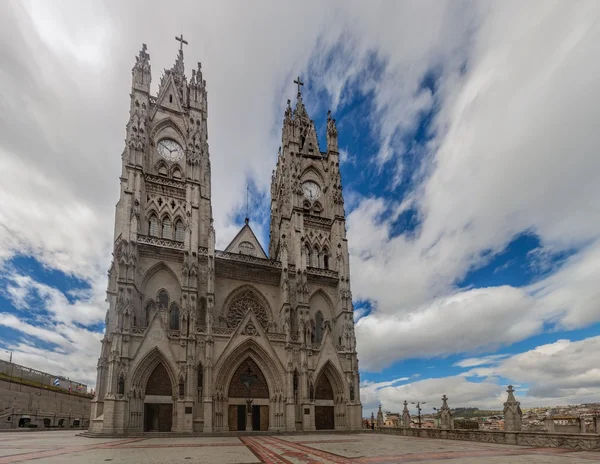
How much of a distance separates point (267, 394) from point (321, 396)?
5372 millimetres

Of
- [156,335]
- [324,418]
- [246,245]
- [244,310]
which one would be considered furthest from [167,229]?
[324,418]

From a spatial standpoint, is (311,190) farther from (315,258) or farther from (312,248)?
(315,258)

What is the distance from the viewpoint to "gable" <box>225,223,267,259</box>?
44.1 meters

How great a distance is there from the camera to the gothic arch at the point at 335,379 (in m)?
35.6

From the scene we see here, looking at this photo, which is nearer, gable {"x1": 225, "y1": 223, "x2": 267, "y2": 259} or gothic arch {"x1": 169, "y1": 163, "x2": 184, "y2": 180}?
gothic arch {"x1": 169, "y1": 163, "x2": 184, "y2": 180}

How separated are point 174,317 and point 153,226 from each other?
8803 mm

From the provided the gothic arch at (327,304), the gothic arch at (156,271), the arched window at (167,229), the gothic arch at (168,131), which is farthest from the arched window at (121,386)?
the gothic arch at (168,131)

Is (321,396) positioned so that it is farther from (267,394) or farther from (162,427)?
(162,427)

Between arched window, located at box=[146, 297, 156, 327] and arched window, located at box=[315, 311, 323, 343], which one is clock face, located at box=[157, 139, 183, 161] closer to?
arched window, located at box=[146, 297, 156, 327]

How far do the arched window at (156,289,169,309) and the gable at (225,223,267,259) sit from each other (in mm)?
11215

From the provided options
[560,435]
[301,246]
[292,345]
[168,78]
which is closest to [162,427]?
[292,345]

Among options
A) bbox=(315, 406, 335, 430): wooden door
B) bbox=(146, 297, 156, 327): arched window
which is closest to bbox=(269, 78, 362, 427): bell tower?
bbox=(315, 406, 335, 430): wooden door

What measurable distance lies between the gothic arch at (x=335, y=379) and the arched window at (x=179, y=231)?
1756 centimetres

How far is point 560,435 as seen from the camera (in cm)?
1659
